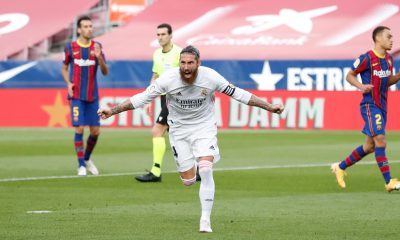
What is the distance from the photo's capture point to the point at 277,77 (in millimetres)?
32375

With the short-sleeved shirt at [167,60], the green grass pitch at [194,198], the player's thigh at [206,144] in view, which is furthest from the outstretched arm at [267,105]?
the short-sleeved shirt at [167,60]

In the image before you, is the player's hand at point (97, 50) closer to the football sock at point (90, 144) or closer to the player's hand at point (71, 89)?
the player's hand at point (71, 89)

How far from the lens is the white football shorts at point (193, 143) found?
10.7 m

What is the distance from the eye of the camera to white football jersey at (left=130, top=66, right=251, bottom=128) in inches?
416

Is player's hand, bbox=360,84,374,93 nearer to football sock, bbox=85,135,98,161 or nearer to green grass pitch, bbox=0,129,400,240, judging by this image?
green grass pitch, bbox=0,129,400,240

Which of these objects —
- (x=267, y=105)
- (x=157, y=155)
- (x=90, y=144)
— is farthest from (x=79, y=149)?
(x=267, y=105)

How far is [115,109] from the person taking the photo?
10.5 meters

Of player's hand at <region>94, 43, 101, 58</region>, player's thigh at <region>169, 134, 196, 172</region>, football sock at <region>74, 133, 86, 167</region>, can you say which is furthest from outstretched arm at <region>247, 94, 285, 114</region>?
football sock at <region>74, 133, 86, 167</region>

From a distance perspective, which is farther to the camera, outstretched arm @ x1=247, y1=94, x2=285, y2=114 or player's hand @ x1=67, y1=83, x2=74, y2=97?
player's hand @ x1=67, y1=83, x2=74, y2=97

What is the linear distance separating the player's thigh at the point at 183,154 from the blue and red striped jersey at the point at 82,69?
230 inches

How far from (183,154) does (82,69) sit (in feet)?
20.2

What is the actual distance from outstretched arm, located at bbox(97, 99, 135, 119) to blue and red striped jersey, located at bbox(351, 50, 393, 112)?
4.46 meters

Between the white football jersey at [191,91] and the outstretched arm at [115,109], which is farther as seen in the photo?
the white football jersey at [191,91]

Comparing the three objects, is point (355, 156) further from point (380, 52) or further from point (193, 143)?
point (193, 143)
